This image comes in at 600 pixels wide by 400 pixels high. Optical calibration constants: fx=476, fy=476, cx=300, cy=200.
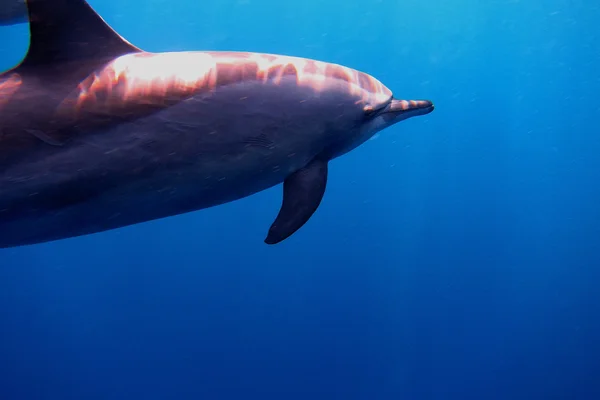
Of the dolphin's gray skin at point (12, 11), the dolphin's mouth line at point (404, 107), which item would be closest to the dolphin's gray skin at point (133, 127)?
the dolphin's mouth line at point (404, 107)

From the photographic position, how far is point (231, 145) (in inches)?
114

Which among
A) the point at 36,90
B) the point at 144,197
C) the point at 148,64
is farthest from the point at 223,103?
the point at 36,90

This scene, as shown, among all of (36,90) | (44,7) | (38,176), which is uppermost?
(44,7)

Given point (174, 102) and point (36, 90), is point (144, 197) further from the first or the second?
point (36, 90)

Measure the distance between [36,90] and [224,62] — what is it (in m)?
1.05

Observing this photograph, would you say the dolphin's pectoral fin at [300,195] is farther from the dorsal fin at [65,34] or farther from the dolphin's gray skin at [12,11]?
the dolphin's gray skin at [12,11]

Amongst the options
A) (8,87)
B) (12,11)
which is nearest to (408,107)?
(8,87)

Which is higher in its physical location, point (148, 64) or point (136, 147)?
point (148, 64)

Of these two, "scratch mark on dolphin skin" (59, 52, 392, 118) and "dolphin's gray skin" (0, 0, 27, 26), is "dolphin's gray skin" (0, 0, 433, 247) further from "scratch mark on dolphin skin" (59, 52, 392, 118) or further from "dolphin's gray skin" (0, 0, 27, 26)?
"dolphin's gray skin" (0, 0, 27, 26)

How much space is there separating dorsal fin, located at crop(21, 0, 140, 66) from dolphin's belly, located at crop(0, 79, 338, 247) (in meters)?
0.49

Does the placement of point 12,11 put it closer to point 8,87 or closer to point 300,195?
point 8,87

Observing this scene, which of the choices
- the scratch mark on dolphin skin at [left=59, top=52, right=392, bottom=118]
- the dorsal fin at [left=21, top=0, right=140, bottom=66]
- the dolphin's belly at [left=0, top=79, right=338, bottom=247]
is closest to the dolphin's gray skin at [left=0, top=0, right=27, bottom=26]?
the dorsal fin at [left=21, top=0, right=140, bottom=66]

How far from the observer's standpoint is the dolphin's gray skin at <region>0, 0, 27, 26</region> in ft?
19.7

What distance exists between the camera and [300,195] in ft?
11.0
